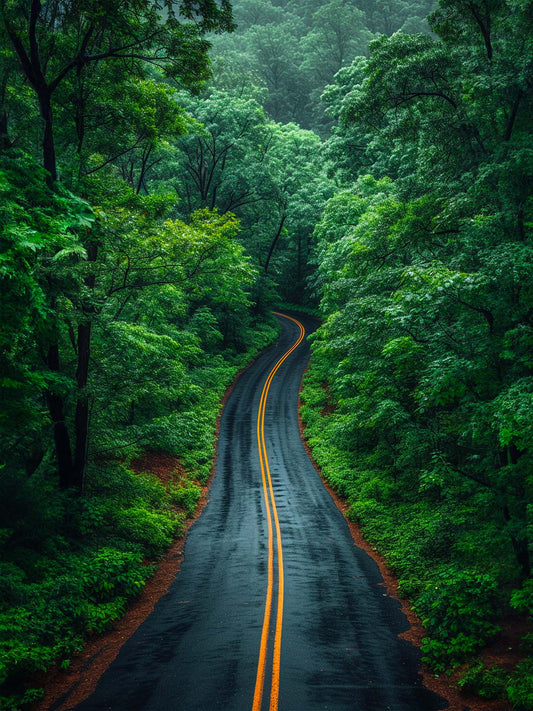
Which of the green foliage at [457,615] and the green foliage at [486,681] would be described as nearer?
the green foliage at [486,681]

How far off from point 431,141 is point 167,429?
11.0 m

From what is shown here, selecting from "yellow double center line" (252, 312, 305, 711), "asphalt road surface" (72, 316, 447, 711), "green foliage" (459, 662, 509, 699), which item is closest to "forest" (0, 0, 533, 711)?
"green foliage" (459, 662, 509, 699)

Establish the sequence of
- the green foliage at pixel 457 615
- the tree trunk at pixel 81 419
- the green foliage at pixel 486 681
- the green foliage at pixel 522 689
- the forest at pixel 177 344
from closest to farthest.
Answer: the green foliage at pixel 522 689 < the green foliage at pixel 486 681 < the forest at pixel 177 344 < the green foliage at pixel 457 615 < the tree trunk at pixel 81 419

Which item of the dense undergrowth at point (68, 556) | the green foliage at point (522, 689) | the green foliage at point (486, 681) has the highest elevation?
the dense undergrowth at point (68, 556)

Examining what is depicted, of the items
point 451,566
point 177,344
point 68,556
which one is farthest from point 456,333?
point 68,556

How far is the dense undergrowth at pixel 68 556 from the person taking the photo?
730 cm

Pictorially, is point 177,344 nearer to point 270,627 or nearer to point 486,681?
point 270,627

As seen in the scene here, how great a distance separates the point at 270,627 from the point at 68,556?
4672mm

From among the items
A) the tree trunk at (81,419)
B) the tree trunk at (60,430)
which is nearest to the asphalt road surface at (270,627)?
the tree trunk at (81,419)

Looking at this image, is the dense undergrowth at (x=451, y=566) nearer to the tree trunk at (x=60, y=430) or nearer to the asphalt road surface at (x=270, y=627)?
the asphalt road surface at (x=270, y=627)

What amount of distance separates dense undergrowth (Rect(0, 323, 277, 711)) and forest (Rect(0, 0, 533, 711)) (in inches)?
1.8

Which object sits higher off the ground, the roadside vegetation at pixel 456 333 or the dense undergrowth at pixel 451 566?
the roadside vegetation at pixel 456 333

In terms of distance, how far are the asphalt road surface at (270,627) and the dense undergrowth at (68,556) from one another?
92cm

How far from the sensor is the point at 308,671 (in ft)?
23.6
